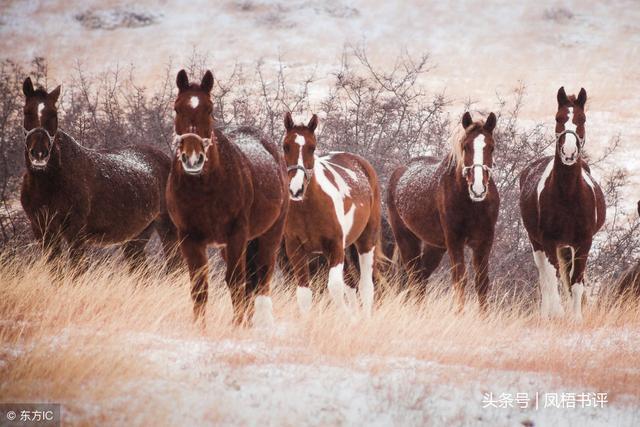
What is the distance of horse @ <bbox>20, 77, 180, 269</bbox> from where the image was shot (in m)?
6.86

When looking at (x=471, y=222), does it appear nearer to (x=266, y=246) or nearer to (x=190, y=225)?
(x=266, y=246)

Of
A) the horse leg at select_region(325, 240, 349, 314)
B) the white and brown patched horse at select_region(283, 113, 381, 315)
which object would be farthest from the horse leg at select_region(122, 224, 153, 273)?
the horse leg at select_region(325, 240, 349, 314)

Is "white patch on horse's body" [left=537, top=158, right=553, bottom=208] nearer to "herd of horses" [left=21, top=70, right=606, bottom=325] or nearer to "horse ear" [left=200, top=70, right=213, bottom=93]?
"herd of horses" [left=21, top=70, right=606, bottom=325]

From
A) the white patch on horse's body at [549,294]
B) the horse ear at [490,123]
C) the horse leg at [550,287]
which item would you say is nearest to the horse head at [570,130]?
the horse ear at [490,123]

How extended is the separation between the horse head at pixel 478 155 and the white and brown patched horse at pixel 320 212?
1.32 metres

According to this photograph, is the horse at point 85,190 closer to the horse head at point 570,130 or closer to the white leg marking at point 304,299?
the white leg marking at point 304,299

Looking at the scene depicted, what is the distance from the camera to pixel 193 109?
5.21 metres

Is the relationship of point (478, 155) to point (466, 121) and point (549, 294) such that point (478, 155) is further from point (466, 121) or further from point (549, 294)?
point (549, 294)

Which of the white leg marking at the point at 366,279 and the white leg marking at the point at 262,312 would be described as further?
the white leg marking at the point at 366,279

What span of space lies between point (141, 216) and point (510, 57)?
21.6 metres

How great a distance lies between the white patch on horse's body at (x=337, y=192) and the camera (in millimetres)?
7312

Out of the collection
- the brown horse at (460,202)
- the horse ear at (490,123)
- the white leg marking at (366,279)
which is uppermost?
the horse ear at (490,123)

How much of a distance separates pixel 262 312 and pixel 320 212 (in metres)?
1.44

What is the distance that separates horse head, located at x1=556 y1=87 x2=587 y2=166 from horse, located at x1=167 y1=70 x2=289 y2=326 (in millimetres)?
3152
